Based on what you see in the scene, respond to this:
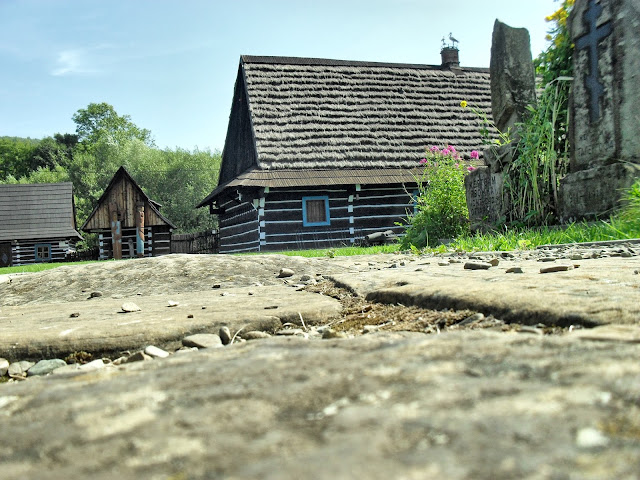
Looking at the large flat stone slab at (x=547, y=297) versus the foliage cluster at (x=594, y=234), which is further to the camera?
the foliage cluster at (x=594, y=234)

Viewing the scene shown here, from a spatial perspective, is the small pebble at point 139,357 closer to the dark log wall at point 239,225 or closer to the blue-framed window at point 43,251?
the dark log wall at point 239,225

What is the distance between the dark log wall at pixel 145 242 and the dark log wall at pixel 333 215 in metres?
9.03

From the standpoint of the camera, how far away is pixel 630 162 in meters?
6.40

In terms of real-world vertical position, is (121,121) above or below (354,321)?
above

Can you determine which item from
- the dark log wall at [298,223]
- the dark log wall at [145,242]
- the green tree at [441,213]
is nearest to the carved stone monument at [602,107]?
the green tree at [441,213]

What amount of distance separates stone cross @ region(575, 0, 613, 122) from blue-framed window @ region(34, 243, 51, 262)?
90.7 ft

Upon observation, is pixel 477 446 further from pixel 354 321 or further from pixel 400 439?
pixel 354 321

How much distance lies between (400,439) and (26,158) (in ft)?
180

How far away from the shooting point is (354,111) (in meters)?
17.9

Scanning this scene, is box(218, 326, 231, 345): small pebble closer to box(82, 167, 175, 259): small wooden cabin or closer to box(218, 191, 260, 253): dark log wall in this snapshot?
box(218, 191, 260, 253): dark log wall

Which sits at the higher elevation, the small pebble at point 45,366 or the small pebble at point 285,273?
the small pebble at point 285,273

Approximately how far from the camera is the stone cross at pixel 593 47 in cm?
690

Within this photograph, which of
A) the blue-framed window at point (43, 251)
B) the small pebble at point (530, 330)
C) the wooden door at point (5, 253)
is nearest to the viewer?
the small pebble at point (530, 330)

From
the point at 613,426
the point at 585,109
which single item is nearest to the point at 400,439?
the point at 613,426
